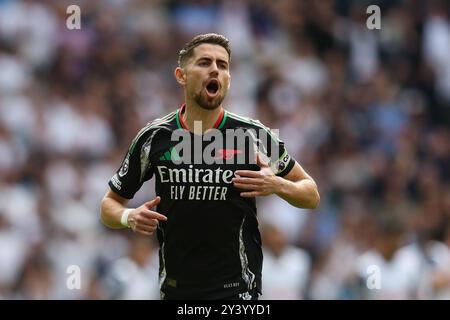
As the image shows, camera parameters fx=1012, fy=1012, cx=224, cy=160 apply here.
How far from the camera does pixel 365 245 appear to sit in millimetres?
11438

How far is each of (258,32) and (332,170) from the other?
110 inches

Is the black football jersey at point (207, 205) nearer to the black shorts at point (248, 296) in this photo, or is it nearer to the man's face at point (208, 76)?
the black shorts at point (248, 296)

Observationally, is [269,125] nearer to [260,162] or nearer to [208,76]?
[208,76]

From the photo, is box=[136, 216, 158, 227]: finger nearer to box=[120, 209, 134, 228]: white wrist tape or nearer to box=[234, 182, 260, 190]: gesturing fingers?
box=[120, 209, 134, 228]: white wrist tape

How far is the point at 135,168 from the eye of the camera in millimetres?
6973

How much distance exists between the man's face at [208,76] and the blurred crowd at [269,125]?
4.09 meters

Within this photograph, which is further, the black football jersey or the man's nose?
the man's nose

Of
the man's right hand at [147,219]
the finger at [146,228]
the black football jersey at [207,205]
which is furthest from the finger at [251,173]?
the finger at [146,228]

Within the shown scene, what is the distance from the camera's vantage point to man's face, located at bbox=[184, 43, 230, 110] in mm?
6797

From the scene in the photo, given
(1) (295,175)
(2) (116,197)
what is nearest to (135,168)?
(2) (116,197)

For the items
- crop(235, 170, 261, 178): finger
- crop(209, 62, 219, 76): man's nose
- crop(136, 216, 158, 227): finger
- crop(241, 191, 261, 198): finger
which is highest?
crop(209, 62, 219, 76): man's nose

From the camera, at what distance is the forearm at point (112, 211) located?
687cm

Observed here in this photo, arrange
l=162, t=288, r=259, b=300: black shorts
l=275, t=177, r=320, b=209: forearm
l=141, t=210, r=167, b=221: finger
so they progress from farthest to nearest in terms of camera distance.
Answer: l=162, t=288, r=259, b=300: black shorts
l=275, t=177, r=320, b=209: forearm
l=141, t=210, r=167, b=221: finger

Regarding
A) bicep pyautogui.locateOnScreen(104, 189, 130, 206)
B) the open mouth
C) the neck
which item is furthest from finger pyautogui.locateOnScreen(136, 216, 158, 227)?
the open mouth
